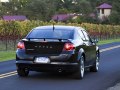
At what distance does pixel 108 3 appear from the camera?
135875 millimetres

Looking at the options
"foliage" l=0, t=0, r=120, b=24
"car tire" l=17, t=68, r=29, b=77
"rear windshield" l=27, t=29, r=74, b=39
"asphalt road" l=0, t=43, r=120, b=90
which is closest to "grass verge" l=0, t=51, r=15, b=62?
"asphalt road" l=0, t=43, r=120, b=90

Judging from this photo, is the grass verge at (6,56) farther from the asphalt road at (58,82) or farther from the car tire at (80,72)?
the car tire at (80,72)

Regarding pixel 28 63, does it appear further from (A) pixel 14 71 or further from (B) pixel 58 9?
(B) pixel 58 9

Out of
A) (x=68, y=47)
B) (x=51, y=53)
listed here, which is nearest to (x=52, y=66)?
(x=51, y=53)

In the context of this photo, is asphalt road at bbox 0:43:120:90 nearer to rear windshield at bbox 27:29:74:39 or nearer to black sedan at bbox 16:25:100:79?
black sedan at bbox 16:25:100:79

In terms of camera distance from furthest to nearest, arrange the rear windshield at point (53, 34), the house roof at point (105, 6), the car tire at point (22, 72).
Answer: the house roof at point (105, 6) → the rear windshield at point (53, 34) → the car tire at point (22, 72)

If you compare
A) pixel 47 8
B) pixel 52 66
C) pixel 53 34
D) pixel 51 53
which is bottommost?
pixel 52 66

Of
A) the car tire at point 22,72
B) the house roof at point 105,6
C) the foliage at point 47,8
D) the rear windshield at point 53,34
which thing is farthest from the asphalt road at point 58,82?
the house roof at point 105,6

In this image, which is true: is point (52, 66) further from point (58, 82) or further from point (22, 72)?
point (22, 72)

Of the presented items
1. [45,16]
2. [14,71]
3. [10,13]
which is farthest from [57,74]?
[10,13]

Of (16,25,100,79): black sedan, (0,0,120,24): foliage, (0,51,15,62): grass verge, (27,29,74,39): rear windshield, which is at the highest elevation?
(0,0,120,24): foliage

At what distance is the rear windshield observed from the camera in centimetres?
1401

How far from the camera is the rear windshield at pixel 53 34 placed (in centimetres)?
1401

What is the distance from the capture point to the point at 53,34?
46.1 feet
